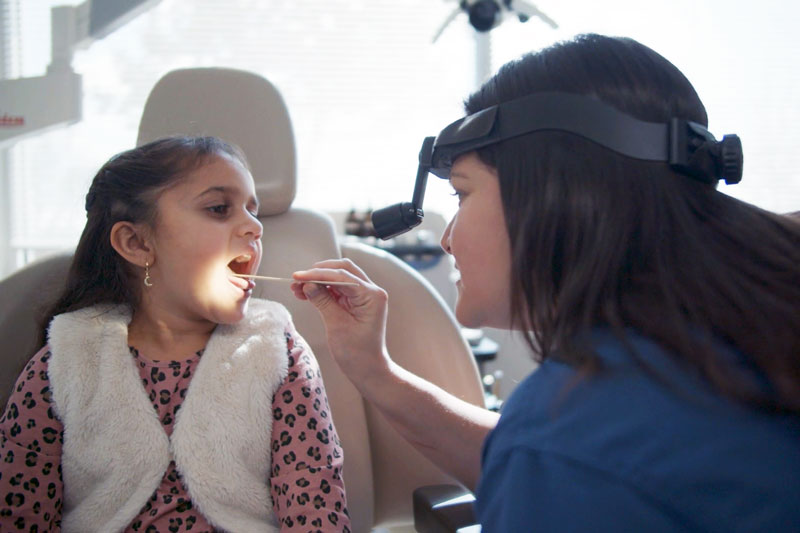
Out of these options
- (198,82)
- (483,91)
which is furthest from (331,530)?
(198,82)

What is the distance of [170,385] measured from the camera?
117 cm

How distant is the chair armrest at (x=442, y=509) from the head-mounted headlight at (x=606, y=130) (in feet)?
2.24

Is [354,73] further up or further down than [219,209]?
further up

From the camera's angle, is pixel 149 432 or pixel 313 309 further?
pixel 313 309

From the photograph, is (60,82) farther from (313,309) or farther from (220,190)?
(313,309)

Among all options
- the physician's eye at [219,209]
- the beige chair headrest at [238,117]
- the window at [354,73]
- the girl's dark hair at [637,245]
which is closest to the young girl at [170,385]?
the physician's eye at [219,209]

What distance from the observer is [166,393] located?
1.17m

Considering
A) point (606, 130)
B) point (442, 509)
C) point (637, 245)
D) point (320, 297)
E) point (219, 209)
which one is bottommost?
point (442, 509)

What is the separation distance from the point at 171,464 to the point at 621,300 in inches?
31.5

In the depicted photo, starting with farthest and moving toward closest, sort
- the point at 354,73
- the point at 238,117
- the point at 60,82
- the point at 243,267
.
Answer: the point at 354,73 < the point at 60,82 < the point at 238,117 < the point at 243,267

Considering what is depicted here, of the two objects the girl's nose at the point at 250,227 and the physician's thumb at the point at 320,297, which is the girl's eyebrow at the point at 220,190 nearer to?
the girl's nose at the point at 250,227

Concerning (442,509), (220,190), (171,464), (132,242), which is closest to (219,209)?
(220,190)

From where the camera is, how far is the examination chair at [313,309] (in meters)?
1.36

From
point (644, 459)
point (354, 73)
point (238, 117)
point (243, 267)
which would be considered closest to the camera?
point (644, 459)
